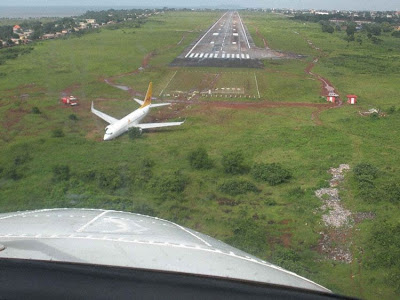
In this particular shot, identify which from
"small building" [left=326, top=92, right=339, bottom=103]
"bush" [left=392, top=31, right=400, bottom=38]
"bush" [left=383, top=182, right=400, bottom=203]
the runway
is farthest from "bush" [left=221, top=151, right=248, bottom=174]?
"bush" [left=392, top=31, right=400, bottom=38]

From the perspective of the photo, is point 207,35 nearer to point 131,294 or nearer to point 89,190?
point 89,190

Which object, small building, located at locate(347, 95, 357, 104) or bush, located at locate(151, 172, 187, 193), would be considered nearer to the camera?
bush, located at locate(151, 172, 187, 193)

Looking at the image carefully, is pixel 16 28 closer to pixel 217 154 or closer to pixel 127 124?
pixel 127 124

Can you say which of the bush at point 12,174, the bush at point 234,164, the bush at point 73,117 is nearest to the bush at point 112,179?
the bush at point 12,174

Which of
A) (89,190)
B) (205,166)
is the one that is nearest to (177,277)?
(89,190)

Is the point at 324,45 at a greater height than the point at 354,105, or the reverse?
the point at 324,45

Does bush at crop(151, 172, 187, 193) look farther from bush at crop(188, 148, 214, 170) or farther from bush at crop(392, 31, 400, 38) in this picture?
bush at crop(392, 31, 400, 38)
